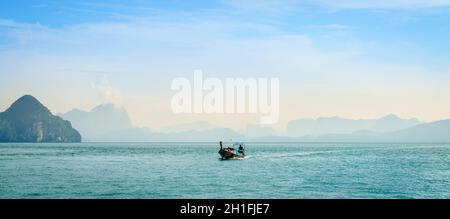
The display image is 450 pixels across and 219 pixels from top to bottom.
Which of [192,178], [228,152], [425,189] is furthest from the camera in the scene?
[228,152]

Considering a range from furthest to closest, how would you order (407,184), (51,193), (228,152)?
(228,152) < (407,184) < (51,193)

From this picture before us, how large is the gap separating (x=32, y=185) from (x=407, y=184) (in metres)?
36.5

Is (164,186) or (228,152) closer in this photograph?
(164,186)

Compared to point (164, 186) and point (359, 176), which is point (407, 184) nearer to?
point (359, 176)
